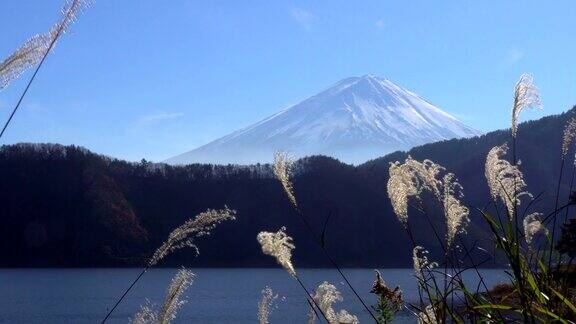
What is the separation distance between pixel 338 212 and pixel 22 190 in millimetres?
24665

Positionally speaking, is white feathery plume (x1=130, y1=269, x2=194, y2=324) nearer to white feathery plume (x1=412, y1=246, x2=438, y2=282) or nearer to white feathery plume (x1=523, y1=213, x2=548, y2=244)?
white feathery plume (x1=412, y1=246, x2=438, y2=282)

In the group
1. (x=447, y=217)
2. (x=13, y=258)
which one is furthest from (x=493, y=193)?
(x=13, y=258)

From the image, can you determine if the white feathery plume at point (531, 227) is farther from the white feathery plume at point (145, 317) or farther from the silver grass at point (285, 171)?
the white feathery plume at point (145, 317)

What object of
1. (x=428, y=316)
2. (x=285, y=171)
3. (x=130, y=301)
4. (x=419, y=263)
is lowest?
(x=130, y=301)

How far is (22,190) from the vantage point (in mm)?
72125

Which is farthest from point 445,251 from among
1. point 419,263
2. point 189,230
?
point 189,230

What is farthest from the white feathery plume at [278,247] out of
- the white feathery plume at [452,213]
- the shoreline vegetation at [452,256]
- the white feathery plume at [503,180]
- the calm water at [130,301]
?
the calm water at [130,301]

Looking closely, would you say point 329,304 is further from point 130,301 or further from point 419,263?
point 130,301

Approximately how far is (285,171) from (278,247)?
0.18m

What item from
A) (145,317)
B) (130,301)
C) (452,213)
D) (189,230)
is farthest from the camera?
(130,301)

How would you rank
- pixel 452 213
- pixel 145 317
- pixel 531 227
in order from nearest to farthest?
pixel 145 317 → pixel 452 213 → pixel 531 227

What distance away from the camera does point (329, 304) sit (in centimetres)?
218

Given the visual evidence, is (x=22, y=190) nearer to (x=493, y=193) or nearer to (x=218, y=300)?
(x=218, y=300)

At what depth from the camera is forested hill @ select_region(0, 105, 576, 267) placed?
71188mm
